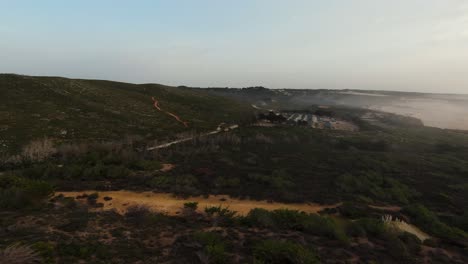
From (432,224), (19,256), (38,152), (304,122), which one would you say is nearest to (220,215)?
(19,256)

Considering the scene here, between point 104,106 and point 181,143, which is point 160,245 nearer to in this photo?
point 181,143

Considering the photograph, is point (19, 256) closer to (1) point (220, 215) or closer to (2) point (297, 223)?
(1) point (220, 215)

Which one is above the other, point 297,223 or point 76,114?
point 76,114

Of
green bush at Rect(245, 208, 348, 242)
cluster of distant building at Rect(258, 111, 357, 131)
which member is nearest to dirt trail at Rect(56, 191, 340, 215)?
green bush at Rect(245, 208, 348, 242)

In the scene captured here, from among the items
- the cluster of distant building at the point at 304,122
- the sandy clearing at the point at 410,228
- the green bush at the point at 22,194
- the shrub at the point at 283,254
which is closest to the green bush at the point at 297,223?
the shrub at the point at 283,254

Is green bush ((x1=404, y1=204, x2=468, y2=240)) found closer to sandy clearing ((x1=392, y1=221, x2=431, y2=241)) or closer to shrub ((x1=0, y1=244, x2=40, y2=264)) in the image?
sandy clearing ((x1=392, y1=221, x2=431, y2=241))

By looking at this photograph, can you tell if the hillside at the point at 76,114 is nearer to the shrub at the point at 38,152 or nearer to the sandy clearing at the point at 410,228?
the shrub at the point at 38,152
